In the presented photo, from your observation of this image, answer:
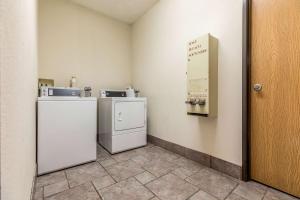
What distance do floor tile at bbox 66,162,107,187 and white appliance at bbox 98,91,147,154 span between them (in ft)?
1.31

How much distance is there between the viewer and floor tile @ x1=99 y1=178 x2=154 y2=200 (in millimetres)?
1200

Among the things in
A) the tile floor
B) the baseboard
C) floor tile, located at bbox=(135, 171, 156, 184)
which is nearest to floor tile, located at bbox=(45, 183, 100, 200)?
the tile floor

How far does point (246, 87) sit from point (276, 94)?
22 centimetres

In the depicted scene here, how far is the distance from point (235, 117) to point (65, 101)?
1.80m

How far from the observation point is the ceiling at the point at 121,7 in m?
2.45

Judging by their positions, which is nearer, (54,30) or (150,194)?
(150,194)

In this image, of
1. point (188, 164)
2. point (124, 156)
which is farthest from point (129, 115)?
point (188, 164)

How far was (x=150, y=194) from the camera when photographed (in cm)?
123

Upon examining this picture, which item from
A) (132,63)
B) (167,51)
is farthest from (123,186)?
(132,63)

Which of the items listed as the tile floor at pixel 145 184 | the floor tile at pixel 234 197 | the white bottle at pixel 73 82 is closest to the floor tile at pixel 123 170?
the tile floor at pixel 145 184

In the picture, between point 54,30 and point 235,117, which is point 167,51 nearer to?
point 235,117

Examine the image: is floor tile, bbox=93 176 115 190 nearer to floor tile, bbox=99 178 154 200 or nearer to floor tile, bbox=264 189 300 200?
floor tile, bbox=99 178 154 200

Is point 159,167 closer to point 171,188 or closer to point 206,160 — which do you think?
point 171,188

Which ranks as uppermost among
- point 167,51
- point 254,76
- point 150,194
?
point 167,51
